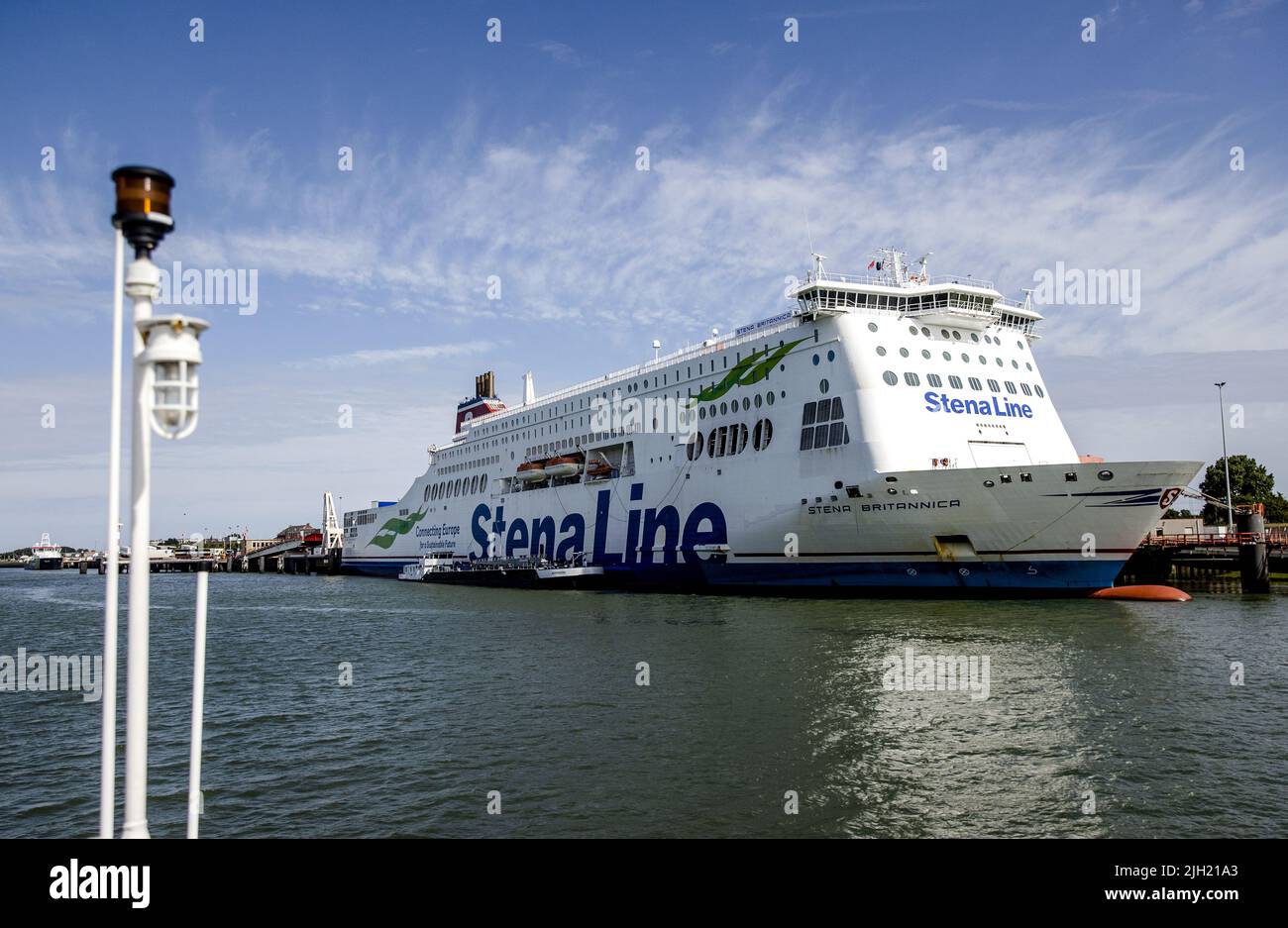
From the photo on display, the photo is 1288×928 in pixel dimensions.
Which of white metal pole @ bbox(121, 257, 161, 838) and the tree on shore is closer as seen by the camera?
white metal pole @ bbox(121, 257, 161, 838)

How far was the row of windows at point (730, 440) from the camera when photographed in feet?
108

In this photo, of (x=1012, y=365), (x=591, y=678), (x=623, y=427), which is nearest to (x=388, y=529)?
(x=623, y=427)

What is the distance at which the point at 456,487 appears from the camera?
188 feet

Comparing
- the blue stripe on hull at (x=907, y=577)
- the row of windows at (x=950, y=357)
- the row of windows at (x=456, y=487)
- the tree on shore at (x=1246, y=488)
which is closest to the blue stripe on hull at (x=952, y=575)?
the blue stripe on hull at (x=907, y=577)

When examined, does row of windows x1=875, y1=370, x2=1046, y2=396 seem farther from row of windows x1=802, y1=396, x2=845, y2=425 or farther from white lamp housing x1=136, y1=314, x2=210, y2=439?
white lamp housing x1=136, y1=314, x2=210, y2=439

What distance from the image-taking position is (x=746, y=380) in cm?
3425

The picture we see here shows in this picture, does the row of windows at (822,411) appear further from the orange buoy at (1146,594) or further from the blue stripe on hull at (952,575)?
the orange buoy at (1146,594)

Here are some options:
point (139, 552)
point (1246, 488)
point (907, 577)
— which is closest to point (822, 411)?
point (907, 577)

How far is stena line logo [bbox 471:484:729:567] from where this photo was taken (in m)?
34.8

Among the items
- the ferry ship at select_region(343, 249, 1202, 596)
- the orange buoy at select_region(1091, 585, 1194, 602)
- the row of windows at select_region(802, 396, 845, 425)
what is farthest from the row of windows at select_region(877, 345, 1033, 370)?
the orange buoy at select_region(1091, 585, 1194, 602)

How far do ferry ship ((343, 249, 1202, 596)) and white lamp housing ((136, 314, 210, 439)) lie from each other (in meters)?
24.7

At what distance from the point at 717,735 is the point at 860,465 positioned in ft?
59.3

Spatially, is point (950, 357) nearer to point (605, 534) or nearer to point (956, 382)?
point (956, 382)

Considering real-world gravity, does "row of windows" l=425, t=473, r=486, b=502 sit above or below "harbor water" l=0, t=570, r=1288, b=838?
above
